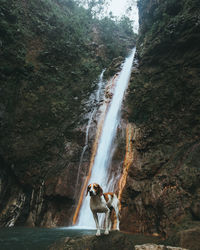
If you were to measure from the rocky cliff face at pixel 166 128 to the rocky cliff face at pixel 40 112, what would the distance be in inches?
145

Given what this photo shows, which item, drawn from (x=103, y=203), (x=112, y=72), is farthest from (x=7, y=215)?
(x=112, y=72)

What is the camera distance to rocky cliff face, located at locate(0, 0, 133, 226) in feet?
33.4

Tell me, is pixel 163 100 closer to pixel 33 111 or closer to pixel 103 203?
pixel 103 203

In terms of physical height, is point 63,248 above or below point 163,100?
below

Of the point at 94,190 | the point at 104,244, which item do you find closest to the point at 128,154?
the point at 94,190

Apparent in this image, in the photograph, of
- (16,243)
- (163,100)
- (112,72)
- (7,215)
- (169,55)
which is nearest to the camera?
(16,243)

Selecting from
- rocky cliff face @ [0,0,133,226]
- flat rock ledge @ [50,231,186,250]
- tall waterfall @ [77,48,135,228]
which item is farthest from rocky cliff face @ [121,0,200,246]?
rocky cliff face @ [0,0,133,226]

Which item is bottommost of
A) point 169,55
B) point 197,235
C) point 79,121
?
point 197,235

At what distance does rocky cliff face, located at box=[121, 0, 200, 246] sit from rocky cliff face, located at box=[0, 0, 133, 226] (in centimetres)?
369

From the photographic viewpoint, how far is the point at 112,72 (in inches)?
696

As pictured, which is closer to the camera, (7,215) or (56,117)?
(7,215)

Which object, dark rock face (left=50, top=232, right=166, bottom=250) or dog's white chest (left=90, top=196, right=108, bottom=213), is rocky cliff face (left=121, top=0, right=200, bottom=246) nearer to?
dark rock face (left=50, top=232, right=166, bottom=250)

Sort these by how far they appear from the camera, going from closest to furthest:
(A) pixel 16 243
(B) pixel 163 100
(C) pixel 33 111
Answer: (A) pixel 16 243
(B) pixel 163 100
(C) pixel 33 111

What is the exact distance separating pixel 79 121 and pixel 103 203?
9.58m
